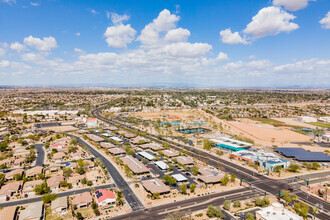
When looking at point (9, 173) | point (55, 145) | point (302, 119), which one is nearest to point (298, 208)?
point (9, 173)

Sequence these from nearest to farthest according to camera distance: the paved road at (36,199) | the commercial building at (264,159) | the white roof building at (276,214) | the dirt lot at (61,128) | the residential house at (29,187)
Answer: the white roof building at (276,214)
the paved road at (36,199)
the residential house at (29,187)
the commercial building at (264,159)
the dirt lot at (61,128)

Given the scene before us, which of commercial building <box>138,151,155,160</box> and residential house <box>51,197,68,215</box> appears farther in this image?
commercial building <box>138,151,155,160</box>

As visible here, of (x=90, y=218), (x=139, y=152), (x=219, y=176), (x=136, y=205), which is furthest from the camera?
(x=139, y=152)

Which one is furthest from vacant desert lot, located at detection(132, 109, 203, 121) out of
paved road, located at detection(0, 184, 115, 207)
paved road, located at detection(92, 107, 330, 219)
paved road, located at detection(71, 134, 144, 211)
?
paved road, located at detection(0, 184, 115, 207)

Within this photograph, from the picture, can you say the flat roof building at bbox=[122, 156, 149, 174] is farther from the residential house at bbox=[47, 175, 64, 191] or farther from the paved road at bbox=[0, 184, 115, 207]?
the residential house at bbox=[47, 175, 64, 191]

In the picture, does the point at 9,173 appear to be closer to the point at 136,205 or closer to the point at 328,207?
the point at 136,205

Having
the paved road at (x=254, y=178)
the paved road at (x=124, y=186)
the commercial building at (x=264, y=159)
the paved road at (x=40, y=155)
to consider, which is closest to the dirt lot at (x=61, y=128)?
the paved road at (x=40, y=155)

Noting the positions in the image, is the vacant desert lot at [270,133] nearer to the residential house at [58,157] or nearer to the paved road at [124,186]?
the paved road at [124,186]

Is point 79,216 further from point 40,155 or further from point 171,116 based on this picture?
point 171,116

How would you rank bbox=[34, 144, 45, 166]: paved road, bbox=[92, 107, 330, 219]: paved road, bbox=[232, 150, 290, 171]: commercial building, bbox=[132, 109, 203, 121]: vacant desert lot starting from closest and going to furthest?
1. bbox=[92, 107, 330, 219]: paved road
2. bbox=[232, 150, 290, 171]: commercial building
3. bbox=[34, 144, 45, 166]: paved road
4. bbox=[132, 109, 203, 121]: vacant desert lot
